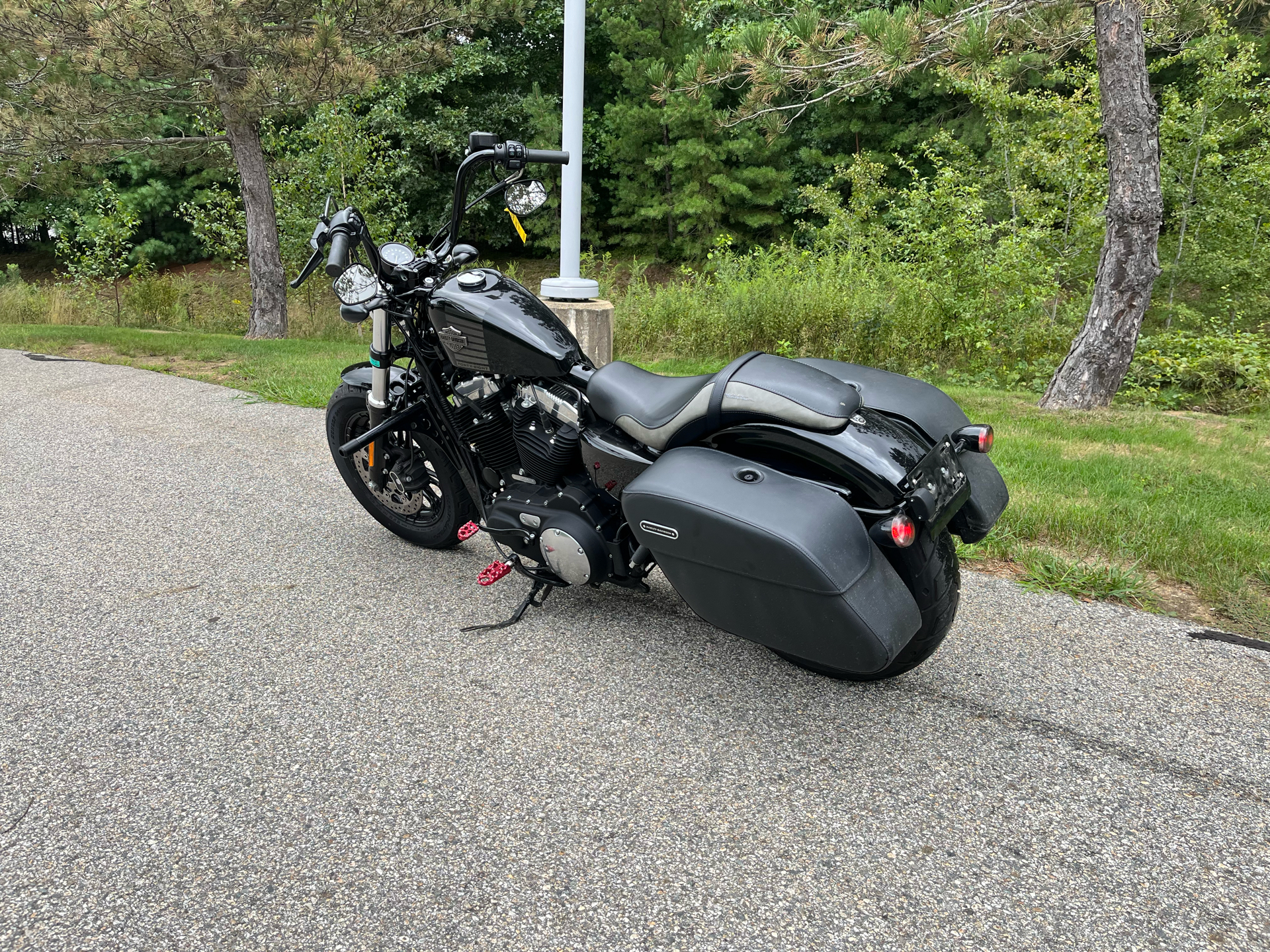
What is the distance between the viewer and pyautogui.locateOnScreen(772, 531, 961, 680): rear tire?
2309 millimetres

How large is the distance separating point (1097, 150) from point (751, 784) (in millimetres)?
9837

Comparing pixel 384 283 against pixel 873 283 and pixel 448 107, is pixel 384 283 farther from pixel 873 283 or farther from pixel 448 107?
pixel 448 107

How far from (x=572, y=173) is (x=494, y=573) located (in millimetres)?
3032

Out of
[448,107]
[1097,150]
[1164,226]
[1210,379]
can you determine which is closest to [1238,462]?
[1210,379]

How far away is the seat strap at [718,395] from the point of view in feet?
7.84

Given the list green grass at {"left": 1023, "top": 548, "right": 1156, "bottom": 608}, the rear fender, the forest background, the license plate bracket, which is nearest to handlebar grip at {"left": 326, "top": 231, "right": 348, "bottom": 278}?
the rear fender

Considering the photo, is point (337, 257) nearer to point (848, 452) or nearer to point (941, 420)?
point (848, 452)

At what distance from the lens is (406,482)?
363 centimetres

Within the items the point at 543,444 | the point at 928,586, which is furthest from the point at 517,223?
the point at 928,586

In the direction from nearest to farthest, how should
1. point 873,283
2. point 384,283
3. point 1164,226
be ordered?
point 384,283 → point 873,283 → point 1164,226

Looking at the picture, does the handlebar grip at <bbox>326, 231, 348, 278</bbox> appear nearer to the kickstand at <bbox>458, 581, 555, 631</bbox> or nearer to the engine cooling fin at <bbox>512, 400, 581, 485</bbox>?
the engine cooling fin at <bbox>512, 400, 581, 485</bbox>

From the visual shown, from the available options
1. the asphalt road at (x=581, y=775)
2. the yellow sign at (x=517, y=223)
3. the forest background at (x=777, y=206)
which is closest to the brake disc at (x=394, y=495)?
the asphalt road at (x=581, y=775)

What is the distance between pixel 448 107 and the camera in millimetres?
21344

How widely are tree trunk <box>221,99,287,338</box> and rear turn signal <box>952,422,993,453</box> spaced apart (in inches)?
412
